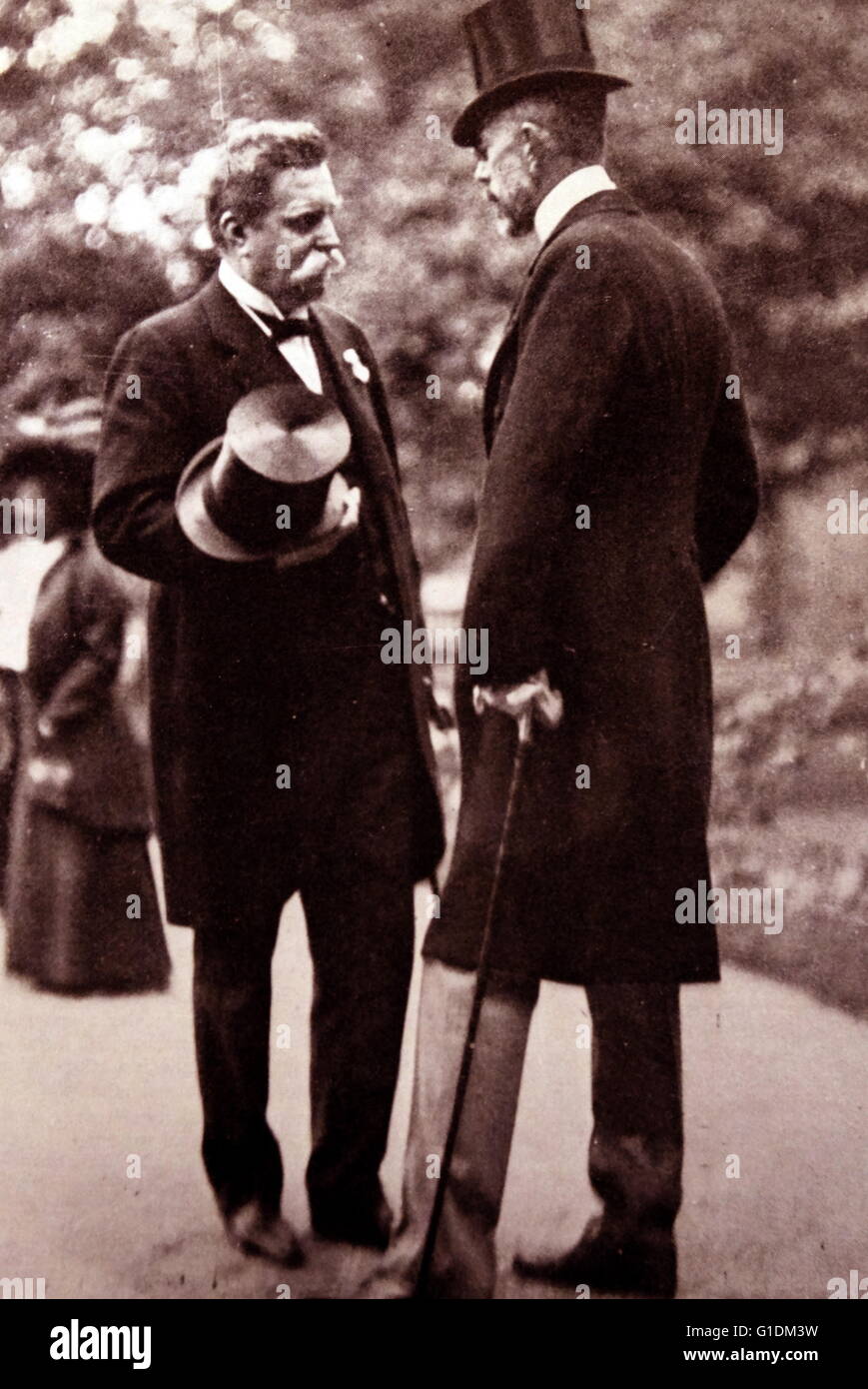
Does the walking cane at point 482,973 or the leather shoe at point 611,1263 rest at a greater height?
the walking cane at point 482,973

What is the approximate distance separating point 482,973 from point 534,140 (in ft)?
7.91

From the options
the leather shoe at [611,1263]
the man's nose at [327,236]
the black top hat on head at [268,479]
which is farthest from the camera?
the man's nose at [327,236]

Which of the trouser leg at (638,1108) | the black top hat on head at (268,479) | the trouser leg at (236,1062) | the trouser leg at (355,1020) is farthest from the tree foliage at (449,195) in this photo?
the trouser leg at (638,1108)

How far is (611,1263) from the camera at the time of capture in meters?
4.46

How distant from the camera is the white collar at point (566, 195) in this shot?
14.7 feet

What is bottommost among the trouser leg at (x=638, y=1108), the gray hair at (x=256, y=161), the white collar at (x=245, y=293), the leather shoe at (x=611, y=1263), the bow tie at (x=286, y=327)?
the leather shoe at (x=611, y=1263)

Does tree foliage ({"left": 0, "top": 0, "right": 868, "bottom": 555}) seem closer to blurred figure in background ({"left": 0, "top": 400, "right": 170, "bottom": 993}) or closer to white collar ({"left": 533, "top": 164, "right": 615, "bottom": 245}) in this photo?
white collar ({"left": 533, "top": 164, "right": 615, "bottom": 245})

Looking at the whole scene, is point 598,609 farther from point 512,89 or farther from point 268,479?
point 512,89

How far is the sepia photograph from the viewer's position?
4.43 m

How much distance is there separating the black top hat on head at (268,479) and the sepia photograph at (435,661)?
0.05 ft

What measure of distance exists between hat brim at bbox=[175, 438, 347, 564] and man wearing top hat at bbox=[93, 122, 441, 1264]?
0.01 meters

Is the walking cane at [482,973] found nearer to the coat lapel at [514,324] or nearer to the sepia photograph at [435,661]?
the sepia photograph at [435,661]

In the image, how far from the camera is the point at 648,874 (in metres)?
4.44
